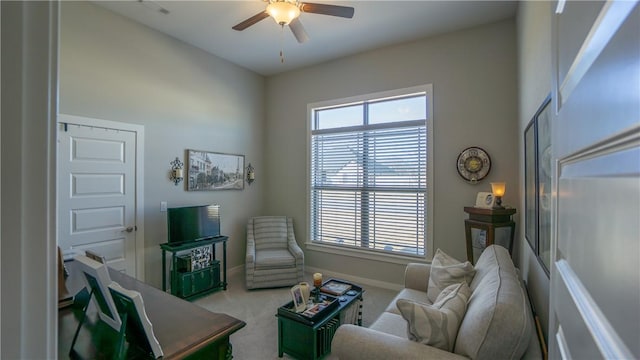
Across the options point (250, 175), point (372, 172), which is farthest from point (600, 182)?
point (250, 175)

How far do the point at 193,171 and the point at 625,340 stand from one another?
168 inches

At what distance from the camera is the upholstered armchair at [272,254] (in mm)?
3889

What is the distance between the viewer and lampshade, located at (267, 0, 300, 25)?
2461 millimetres

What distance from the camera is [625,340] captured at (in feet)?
1.20

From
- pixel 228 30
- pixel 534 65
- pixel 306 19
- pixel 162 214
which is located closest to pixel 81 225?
pixel 162 214

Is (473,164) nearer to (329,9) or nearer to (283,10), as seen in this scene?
(329,9)

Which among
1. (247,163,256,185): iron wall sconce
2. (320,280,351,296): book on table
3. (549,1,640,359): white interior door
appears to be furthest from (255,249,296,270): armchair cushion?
(549,1,640,359): white interior door

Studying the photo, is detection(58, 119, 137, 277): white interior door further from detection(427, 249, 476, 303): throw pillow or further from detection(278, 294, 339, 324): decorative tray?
detection(427, 249, 476, 303): throw pillow

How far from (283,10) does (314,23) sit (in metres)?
1.03

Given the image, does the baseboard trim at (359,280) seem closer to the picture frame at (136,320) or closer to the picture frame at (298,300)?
the picture frame at (298,300)

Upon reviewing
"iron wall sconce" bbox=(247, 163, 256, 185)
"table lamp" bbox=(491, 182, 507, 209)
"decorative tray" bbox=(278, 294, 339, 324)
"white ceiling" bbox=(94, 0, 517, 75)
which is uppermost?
"white ceiling" bbox=(94, 0, 517, 75)

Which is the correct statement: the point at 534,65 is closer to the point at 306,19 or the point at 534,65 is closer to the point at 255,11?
the point at 306,19

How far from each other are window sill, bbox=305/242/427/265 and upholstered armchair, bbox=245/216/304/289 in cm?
43

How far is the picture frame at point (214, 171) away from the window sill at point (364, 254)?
5.14 ft
